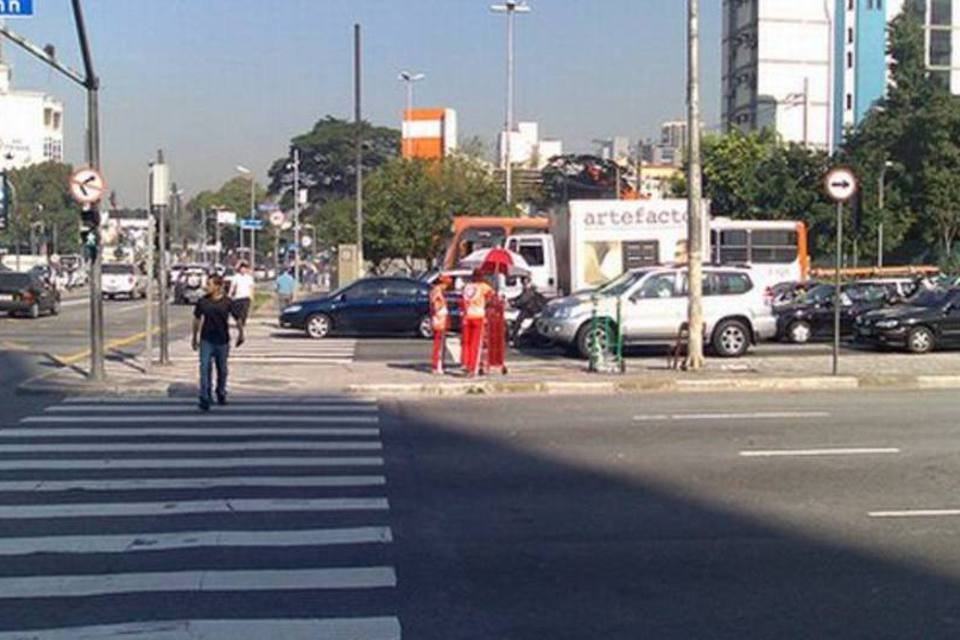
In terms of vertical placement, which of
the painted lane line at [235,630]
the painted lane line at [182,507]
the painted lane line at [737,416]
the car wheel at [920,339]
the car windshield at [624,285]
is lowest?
the painted lane line at [235,630]

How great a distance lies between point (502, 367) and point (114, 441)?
27.6ft

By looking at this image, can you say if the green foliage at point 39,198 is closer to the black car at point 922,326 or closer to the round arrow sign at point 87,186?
the round arrow sign at point 87,186

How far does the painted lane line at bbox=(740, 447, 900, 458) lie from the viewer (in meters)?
12.3

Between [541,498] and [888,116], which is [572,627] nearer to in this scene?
[541,498]

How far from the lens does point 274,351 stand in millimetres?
26188

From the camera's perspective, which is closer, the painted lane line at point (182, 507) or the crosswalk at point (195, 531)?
the crosswalk at point (195, 531)

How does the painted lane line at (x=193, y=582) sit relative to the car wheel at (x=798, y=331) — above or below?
below

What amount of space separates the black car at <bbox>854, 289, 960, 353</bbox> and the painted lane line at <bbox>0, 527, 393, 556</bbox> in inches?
747

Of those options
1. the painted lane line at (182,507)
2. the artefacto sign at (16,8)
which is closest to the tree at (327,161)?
the artefacto sign at (16,8)

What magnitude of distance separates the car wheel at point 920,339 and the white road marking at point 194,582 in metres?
20.0

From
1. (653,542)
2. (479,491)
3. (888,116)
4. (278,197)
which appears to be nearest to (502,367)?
(479,491)

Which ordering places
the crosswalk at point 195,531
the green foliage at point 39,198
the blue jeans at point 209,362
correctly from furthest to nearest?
the green foliage at point 39,198 < the blue jeans at point 209,362 < the crosswalk at point 195,531

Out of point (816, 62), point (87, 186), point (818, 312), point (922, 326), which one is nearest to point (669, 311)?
point (922, 326)

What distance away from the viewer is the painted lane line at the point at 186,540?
27.0 feet
